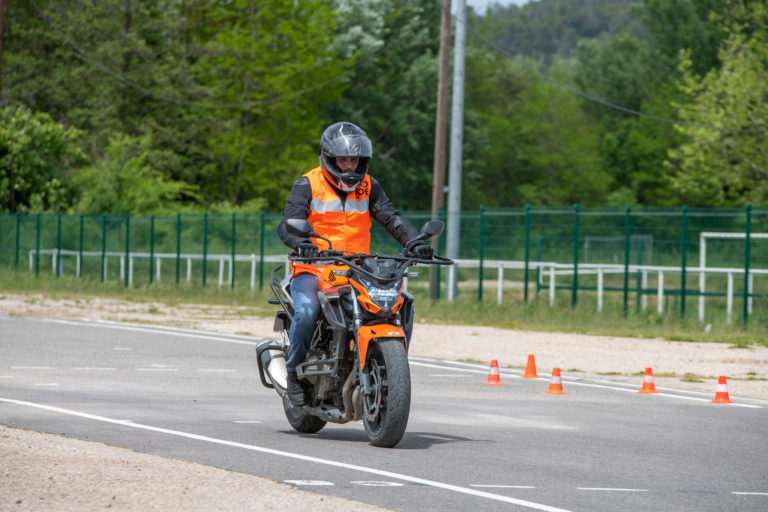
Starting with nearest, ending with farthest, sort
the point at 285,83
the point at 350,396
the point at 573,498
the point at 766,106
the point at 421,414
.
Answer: the point at 573,498 < the point at 350,396 < the point at 421,414 < the point at 766,106 < the point at 285,83

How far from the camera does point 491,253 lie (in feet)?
99.7

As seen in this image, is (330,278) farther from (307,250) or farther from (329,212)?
(329,212)

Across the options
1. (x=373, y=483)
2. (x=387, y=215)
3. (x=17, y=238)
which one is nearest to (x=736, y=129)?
(x=17, y=238)

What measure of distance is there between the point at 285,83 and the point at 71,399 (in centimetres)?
5022

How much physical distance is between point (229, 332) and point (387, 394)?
1339 cm

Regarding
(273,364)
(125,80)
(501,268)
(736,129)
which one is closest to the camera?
(273,364)

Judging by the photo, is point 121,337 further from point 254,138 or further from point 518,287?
point 254,138

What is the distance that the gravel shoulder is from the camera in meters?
6.80

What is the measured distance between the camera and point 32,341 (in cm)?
1905

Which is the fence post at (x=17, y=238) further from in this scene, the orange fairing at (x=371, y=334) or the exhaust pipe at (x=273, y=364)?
the orange fairing at (x=371, y=334)

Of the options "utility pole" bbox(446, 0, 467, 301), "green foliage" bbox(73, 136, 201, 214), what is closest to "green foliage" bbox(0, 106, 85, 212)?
"green foliage" bbox(73, 136, 201, 214)

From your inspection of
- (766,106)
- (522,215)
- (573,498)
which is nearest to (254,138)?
(766,106)

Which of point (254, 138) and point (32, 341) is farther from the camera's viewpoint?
point (254, 138)

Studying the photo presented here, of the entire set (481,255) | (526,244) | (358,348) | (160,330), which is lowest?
(160,330)
